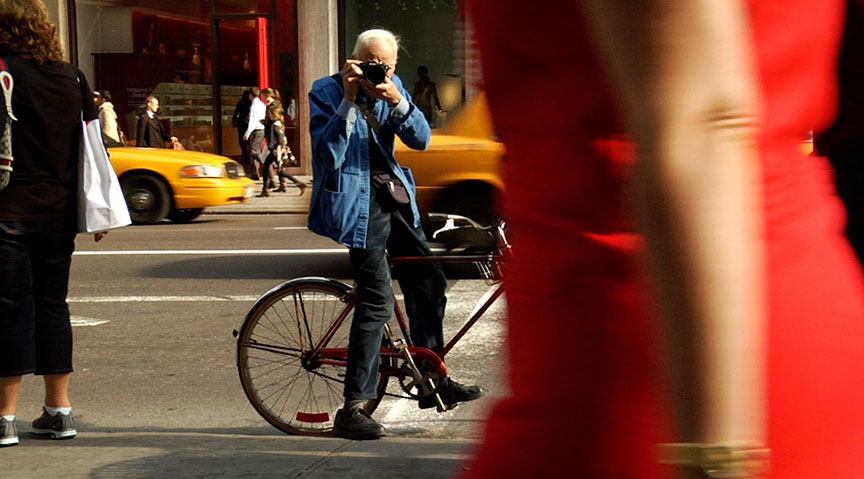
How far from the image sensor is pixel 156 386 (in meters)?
7.35

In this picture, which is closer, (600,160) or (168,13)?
(600,160)

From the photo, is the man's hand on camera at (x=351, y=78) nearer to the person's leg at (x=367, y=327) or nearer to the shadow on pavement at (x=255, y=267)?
the person's leg at (x=367, y=327)

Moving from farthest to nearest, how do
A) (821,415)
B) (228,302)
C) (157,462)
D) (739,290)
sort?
(228,302)
(157,462)
(821,415)
(739,290)

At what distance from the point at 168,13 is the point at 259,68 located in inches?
83.5

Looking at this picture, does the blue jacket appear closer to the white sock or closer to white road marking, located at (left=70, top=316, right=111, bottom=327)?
the white sock

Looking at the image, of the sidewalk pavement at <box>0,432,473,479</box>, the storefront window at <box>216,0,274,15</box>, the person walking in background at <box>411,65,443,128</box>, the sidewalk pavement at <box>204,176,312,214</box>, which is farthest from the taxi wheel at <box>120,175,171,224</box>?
the sidewalk pavement at <box>0,432,473,479</box>

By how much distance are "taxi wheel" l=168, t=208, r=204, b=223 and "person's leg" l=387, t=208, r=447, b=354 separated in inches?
461

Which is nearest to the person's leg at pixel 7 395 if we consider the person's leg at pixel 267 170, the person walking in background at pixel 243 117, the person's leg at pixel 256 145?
the person's leg at pixel 267 170

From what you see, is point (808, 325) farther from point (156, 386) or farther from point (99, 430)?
point (156, 386)

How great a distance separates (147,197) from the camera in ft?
56.4

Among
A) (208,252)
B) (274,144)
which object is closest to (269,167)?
(274,144)

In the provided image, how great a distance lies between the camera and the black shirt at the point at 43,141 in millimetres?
5691

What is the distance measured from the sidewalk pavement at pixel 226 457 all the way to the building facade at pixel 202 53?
1913 centimetres

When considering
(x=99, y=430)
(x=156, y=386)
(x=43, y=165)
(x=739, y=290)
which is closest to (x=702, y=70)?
(x=739, y=290)
